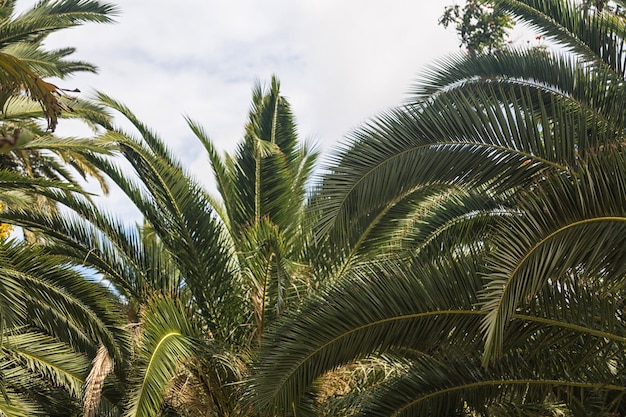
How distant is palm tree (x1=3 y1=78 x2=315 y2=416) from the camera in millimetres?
8703

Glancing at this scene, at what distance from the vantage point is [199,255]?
9625 mm

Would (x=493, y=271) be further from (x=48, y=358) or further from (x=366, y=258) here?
(x=48, y=358)

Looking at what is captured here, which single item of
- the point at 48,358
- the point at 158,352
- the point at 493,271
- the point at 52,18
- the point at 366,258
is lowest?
the point at 493,271

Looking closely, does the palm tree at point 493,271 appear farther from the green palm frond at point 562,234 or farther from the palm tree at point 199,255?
the palm tree at point 199,255

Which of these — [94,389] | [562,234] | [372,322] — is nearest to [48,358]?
[94,389]

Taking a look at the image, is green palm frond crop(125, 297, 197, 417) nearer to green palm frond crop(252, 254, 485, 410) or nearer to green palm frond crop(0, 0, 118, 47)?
green palm frond crop(252, 254, 485, 410)

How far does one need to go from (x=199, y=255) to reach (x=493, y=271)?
16.0 feet

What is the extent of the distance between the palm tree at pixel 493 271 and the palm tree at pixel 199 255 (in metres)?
1.92

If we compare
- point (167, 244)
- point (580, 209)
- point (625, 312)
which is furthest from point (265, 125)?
point (580, 209)

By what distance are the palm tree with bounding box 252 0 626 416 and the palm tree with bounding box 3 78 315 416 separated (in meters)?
1.92

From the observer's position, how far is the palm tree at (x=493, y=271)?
15.7ft

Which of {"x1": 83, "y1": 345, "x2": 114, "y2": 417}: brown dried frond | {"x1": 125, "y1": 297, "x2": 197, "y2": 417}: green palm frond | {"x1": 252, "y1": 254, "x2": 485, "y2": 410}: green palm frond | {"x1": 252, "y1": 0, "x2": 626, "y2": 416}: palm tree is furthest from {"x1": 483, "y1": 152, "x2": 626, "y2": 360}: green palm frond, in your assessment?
{"x1": 83, "y1": 345, "x2": 114, "y2": 417}: brown dried frond

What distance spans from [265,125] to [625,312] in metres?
6.45

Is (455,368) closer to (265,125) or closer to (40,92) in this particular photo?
(40,92)
